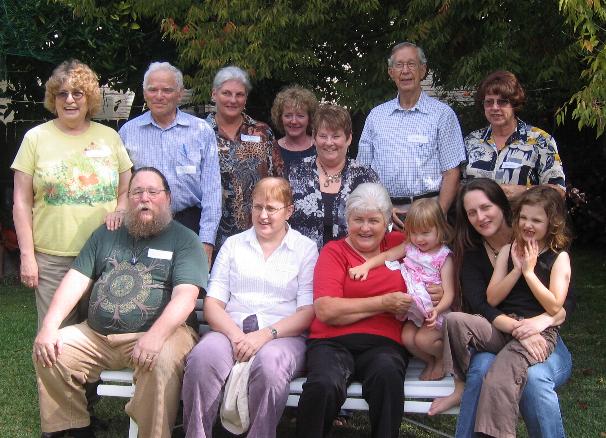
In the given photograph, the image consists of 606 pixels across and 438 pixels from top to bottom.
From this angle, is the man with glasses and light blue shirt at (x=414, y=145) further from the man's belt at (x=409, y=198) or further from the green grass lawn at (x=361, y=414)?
the green grass lawn at (x=361, y=414)

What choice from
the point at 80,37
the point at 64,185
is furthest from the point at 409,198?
the point at 80,37

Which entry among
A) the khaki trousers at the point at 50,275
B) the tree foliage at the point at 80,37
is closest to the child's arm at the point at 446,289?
the khaki trousers at the point at 50,275

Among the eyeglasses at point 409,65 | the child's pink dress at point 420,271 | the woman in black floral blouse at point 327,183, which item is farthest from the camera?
the eyeglasses at point 409,65

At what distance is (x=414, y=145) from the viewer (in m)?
5.07

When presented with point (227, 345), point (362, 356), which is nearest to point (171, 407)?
point (227, 345)

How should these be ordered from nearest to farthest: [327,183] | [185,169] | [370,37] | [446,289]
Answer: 1. [446,289]
2. [327,183]
3. [185,169]
4. [370,37]

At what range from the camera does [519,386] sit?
3719mm

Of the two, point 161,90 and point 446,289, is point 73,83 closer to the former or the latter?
point 161,90

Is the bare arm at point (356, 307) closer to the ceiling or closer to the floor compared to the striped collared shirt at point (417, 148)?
closer to the floor

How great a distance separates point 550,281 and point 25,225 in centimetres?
293

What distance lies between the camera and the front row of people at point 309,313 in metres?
3.84

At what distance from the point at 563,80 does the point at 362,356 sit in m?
4.12

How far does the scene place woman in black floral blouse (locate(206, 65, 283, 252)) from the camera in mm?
5137

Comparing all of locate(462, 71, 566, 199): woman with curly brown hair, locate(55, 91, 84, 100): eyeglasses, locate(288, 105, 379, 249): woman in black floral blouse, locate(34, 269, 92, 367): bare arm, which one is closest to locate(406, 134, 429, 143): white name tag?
locate(462, 71, 566, 199): woman with curly brown hair
